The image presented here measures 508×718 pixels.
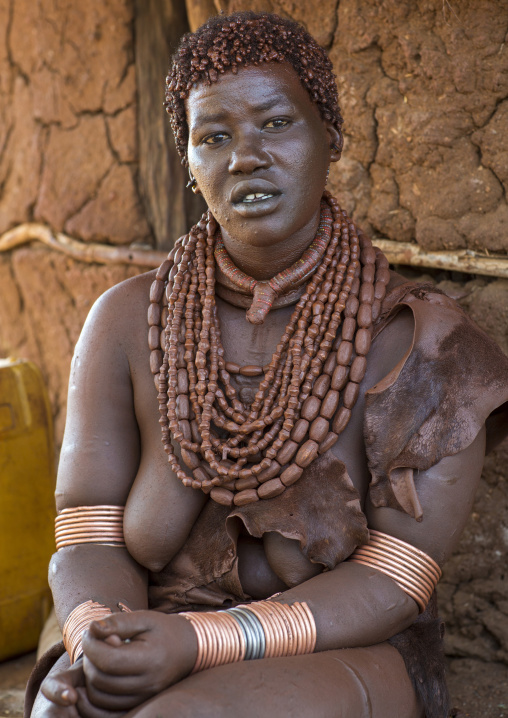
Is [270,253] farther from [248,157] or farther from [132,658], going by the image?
[132,658]

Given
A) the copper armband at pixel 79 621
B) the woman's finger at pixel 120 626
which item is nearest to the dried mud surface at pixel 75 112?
the copper armband at pixel 79 621

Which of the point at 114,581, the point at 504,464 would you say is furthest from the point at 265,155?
the point at 504,464

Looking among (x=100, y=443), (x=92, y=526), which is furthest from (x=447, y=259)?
(x=92, y=526)

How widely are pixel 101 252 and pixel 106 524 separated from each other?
184 cm

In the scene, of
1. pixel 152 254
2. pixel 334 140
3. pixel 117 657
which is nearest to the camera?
pixel 117 657

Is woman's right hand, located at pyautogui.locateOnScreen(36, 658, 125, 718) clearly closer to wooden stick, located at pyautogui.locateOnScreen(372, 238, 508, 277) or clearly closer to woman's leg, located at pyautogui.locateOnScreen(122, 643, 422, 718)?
woman's leg, located at pyautogui.locateOnScreen(122, 643, 422, 718)

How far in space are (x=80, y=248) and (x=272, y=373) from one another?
2.03 meters

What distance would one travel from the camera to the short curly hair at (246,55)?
2.22 meters

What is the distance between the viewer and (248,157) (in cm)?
218

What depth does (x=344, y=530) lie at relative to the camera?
2.15 m

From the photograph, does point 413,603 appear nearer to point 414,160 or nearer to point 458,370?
point 458,370

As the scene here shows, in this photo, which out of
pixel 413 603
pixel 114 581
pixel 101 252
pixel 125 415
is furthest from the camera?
pixel 101 252

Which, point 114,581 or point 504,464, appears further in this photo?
point 504,464

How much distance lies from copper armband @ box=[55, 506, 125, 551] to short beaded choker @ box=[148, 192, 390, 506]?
0.26 meters
